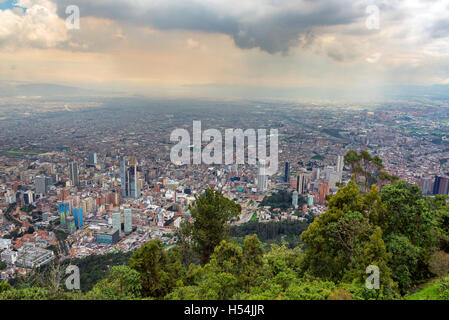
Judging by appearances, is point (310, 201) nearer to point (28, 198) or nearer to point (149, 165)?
point (149, 165)

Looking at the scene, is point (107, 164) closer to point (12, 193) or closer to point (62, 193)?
point (62, 193)

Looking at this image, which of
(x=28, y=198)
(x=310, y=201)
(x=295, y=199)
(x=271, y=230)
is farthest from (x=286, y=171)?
(x=28, y=198)

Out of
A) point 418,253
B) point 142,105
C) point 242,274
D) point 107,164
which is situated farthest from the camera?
point 142,105

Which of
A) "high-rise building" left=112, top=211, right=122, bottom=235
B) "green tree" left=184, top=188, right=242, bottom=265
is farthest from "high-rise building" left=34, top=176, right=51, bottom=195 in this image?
"green tree" left=184, top=188, right=242, bottom=265

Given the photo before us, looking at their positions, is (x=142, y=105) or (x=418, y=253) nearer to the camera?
(x=418, y=253)

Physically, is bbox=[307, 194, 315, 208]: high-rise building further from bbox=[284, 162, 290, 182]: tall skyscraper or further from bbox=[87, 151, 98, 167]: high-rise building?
bbox=[87, 151, 98, 167]: high-rise building

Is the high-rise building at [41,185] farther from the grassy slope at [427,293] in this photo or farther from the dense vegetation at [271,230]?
the grassy slope at [427,293]
